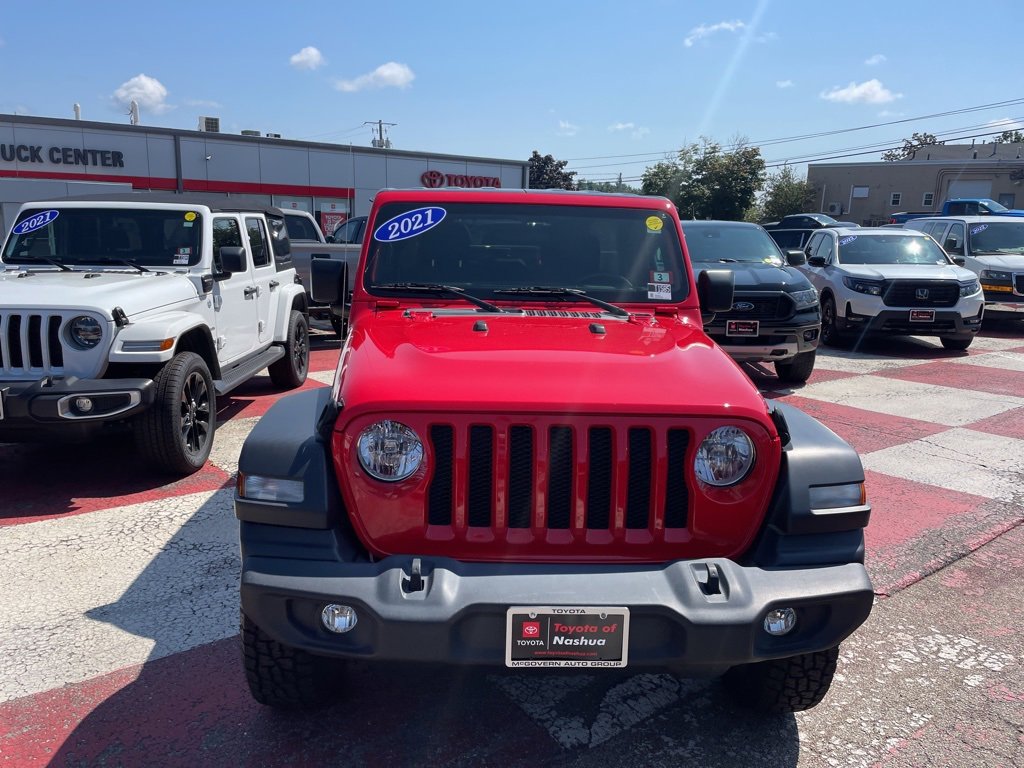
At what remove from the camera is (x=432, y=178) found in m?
31.1

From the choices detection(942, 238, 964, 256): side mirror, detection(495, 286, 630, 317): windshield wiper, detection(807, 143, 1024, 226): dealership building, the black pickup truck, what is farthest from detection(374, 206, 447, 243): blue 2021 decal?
detection(807, 143, 1024, 226): dealership building

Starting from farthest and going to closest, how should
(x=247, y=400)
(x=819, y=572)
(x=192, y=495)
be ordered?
(x=247, y=400)
(x=192, y=495)
(x=819, y=572)

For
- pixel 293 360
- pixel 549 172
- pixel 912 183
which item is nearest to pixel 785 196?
pixel 912 183

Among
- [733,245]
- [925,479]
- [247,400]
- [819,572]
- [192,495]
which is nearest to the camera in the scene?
[819,572]

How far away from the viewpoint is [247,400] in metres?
7.83

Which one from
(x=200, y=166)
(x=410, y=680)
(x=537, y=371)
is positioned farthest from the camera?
(x=200, y=166)

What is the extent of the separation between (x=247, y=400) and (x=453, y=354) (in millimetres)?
5618

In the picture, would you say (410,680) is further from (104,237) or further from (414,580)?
(104,237)

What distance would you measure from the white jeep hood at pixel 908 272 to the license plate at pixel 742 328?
3.96 metres

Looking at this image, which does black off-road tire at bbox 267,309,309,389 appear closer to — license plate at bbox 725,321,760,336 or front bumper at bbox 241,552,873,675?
license plate at bbox 725,321,760,336

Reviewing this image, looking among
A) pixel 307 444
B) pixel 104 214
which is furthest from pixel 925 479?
pixel 104 214

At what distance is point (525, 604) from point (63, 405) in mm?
3572

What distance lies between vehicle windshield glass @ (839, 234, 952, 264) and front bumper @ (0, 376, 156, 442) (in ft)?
34.7

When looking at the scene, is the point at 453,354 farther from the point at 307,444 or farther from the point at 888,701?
the point at 888,701
